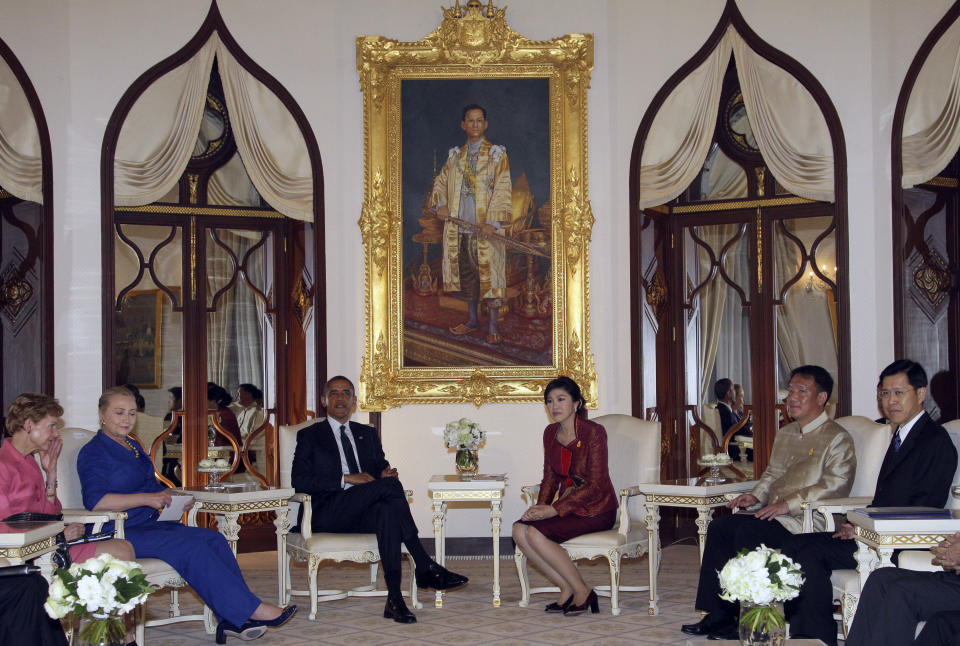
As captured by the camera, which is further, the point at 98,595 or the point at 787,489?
the point at 787,489

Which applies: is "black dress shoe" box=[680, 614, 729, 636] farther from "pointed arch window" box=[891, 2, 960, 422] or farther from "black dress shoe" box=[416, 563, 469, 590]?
"pointed arch window" box=[891, 2, 960, 422]

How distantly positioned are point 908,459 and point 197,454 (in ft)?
17.3

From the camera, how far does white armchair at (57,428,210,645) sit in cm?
527

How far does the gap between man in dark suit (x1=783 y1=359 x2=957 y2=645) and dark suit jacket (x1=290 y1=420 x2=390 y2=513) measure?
2.66m

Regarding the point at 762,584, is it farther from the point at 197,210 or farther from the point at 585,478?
the point at 197,210

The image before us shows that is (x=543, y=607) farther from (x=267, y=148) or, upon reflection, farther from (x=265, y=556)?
(x=267, y=148)

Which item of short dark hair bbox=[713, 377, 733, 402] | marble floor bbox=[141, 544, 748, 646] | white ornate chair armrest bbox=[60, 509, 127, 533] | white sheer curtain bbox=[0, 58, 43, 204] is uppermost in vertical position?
white sheer curtain bbox=[0, 58, 43, 204]

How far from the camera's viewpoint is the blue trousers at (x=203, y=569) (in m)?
5.37

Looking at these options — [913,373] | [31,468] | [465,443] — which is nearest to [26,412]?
[31,468]

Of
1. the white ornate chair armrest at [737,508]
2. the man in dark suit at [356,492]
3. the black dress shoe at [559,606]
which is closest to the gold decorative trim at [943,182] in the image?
the white ornate chair armrest at [737,508]

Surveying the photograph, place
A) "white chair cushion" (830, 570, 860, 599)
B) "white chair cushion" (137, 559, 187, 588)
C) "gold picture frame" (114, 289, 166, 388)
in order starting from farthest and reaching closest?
"gold picture frame" (114, 289, 166, 388)
"white chair cushion" (137, 559, 187, 588)
"white chair cushion" (830, 570, 860, 599)

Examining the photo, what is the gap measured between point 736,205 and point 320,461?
12.7 feet

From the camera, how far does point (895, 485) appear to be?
196 inches

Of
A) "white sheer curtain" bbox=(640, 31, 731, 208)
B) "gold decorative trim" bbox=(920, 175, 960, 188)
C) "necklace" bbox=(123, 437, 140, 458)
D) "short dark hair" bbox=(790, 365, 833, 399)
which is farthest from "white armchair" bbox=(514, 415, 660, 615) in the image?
"gold decorative trim" bbox=(920, 175, 960, 188)
